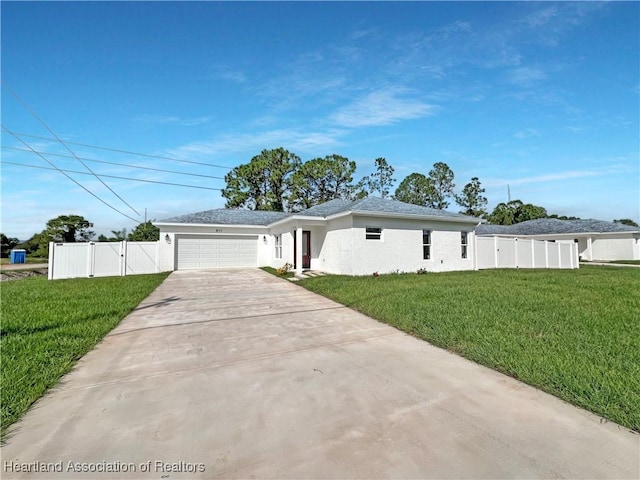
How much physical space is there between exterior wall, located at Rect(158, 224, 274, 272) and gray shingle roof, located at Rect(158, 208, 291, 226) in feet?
1.26

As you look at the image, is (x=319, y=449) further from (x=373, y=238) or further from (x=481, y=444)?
(x=373, y=238)

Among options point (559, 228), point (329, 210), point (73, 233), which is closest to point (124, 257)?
point (329, 210)

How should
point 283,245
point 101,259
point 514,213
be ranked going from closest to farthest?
1. point 101,259
2. point 283,245
3. point 514,213

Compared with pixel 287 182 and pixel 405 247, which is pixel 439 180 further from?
pixel 405 247

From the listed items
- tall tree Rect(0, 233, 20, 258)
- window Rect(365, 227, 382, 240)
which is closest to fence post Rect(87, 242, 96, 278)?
window Rect(365, 227, 382, 240)

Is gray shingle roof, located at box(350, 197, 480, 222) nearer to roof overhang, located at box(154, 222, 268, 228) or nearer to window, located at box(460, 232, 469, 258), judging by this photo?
window, located at box(460, 232, 469, 258)

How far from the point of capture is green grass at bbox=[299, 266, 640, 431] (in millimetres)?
3311

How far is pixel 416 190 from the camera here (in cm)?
3959

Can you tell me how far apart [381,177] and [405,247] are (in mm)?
24792

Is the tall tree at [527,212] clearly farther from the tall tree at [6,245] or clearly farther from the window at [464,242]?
the tall tree at [6,245]

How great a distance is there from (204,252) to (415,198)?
95.2ft

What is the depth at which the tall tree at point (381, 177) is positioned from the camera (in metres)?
37.7

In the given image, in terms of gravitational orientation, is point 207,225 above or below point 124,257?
above

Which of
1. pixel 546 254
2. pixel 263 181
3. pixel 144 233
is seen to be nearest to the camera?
pixel 546 254
